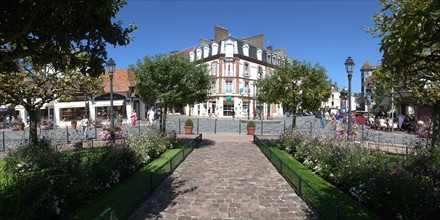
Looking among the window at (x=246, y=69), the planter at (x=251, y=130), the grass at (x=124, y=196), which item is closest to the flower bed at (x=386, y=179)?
the grass at (x=124, y=196)

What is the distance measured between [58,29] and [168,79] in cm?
828

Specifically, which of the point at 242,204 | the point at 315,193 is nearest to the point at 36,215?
the point at 242,204

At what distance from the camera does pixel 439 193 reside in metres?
4.57

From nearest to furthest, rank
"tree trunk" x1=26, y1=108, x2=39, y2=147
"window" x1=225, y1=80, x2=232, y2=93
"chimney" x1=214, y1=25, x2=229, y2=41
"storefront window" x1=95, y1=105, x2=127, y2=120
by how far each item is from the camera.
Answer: "tree trunk" x1=26, y1=108, x2=39, y2=147
"storefront window" x1=95, y1=105, x2=127, y2=120
"window" x1=225, y1=80, x2=232, y2=93
"chimney" x1=214, y1=25, x2=229, y2=41

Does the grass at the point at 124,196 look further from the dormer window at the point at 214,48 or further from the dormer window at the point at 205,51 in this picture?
the dormer window at the point at 205,51

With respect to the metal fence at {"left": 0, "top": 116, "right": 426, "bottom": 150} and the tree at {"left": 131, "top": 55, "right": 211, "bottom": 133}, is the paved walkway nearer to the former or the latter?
the tree at {"left": 131, "top": 55, "right": 211, "bottom": 133}

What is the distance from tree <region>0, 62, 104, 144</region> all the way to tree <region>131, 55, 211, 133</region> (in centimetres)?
288

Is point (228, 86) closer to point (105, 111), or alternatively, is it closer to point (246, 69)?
point (246, 69)

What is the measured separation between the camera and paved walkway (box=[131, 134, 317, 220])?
5.50m

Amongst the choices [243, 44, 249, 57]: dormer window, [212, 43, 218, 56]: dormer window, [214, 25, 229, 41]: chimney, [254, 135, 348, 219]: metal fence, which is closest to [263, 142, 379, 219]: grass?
[254, 135, 348, 219]: metal fence

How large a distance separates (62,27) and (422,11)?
5.00m

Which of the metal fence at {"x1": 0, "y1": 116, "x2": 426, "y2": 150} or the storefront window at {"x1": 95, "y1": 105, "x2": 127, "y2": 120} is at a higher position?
the storefront window at {"x1": 95, "y1": 105, "x2": 127, "y2": 120}

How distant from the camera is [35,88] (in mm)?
11219

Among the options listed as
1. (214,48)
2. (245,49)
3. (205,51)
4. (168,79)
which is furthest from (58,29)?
(205,51)
